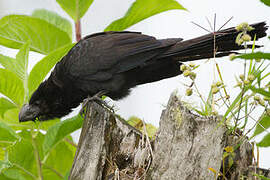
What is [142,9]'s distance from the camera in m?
2.71

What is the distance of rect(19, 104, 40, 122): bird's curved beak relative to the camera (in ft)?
9.42

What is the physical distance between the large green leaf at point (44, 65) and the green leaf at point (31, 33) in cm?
20

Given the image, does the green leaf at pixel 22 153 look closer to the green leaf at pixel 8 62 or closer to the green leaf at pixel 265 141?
the green leaf at pixel 8 62

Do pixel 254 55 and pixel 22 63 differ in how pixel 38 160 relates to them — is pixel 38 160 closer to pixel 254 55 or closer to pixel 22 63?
pixel 22 63

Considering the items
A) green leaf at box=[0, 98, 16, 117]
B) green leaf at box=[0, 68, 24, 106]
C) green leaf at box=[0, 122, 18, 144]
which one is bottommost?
green leaf at box=[0, 122, 18, 144]

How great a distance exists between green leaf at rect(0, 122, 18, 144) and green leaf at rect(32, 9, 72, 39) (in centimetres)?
109

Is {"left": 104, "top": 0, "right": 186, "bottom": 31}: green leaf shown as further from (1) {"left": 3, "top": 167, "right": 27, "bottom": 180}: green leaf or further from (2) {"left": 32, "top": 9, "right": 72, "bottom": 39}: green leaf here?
(1) {"left": 3, "top": 167, "right": 27, "bottom": 180}: green leaf

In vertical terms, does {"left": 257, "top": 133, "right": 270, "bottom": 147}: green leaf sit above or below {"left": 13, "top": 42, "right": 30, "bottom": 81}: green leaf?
below

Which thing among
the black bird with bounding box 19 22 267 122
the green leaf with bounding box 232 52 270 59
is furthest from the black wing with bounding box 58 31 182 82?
the green leaf with bounding box 232 52 270 59

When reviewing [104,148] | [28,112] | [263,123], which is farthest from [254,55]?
[28,112]

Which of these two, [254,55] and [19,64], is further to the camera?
[19,64]

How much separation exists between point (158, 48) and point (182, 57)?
0.21m

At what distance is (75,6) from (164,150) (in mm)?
1580

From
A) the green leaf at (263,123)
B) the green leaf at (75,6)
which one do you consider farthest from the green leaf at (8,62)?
the green leaf at (263,123)
